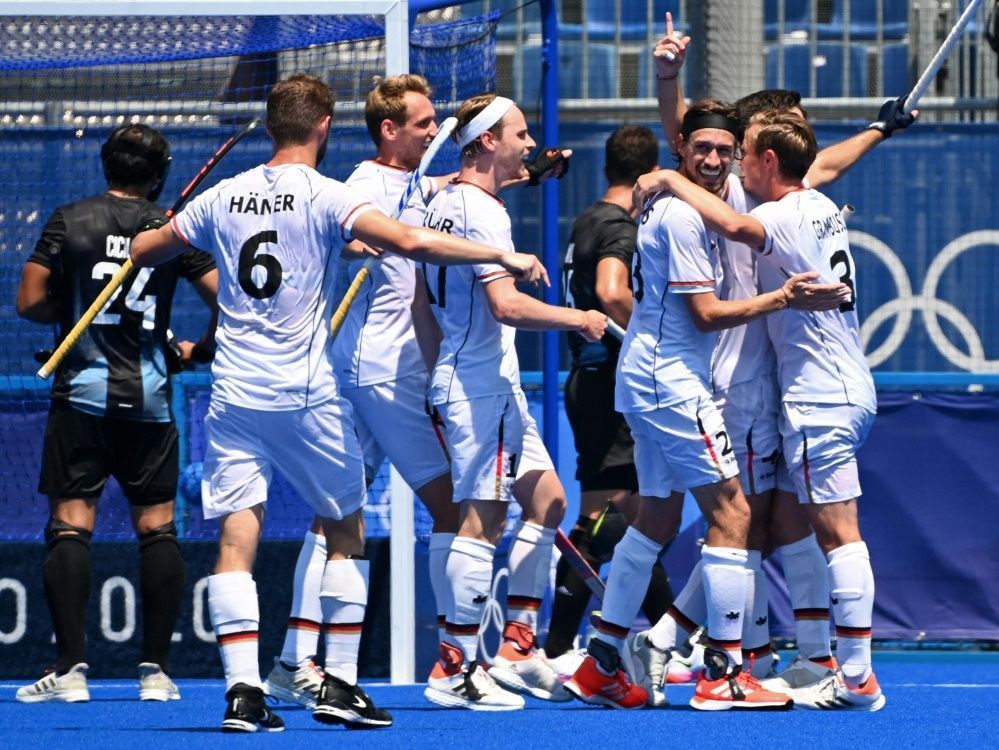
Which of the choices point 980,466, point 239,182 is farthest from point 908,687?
point 239,182

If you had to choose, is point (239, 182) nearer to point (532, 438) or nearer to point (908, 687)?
point (532, 438)

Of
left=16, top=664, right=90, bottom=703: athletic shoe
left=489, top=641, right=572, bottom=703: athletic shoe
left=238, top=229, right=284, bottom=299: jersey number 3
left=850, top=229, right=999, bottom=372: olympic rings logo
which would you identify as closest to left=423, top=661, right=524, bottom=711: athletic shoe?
left=489, top=641, right=572, bottom=703: athletic shoe

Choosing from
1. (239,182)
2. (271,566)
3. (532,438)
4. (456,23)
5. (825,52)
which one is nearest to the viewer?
(239,182)

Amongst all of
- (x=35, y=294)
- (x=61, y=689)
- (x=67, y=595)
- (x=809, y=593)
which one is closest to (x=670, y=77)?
(x=809, y=593)

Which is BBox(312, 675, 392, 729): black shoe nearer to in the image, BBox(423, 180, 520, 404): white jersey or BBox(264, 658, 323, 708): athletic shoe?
BBox(264, 658, 323, 708): athletic shoe

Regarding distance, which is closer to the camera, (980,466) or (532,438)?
(532,438)

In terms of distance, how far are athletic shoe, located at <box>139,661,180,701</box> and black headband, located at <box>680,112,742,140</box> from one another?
2592 millimetres

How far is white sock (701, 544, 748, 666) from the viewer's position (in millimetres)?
5941

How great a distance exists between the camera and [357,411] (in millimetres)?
6410

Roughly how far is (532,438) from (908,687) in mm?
1866

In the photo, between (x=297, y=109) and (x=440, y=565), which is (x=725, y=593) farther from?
(x=297, y=109)

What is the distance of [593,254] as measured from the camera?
Result: 23.3 ft

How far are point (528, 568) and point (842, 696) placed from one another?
1.12m

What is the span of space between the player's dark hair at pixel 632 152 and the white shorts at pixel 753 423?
1356 mm
